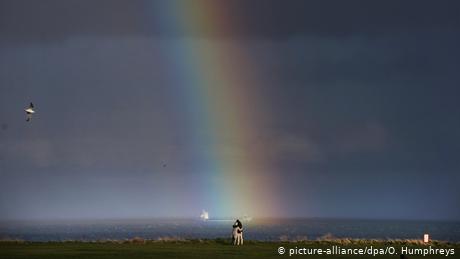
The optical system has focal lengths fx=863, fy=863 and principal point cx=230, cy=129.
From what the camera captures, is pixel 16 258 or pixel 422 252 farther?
pixel 422 252

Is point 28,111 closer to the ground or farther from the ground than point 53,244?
farther from the ground

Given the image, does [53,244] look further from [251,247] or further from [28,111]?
[251,247]

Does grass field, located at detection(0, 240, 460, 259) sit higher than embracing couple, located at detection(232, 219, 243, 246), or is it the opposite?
embracing couple, located at detection(232, 219, 243, 246)

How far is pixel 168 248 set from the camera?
67.8 meters

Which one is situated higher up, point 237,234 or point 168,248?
point 237,234

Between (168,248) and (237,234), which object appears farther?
(237,234)

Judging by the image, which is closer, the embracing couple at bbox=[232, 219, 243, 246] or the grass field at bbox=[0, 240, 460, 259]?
the grass field at bbox=[0, 240, 460, 259]

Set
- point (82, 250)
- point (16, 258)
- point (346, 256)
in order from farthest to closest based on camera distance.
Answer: point (82, 250), point (346, 256), point (16, 258)

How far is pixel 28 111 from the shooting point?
68.0 metres

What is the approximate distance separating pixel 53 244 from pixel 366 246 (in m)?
26.4

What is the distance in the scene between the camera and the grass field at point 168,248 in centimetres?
5912

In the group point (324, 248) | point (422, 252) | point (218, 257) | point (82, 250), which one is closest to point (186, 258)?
point (218, 257)

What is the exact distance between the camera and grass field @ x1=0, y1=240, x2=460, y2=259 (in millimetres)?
59125

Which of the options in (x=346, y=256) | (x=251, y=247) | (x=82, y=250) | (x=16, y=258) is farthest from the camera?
(x=251, y=247)
